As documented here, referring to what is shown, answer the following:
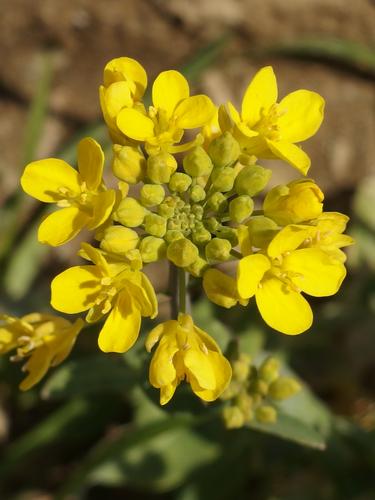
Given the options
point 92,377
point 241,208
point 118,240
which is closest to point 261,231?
point 241,208

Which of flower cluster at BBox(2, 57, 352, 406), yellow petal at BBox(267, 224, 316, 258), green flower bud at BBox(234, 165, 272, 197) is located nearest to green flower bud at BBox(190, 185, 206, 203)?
flower cluster at BBox(2, 57, 352, 406)

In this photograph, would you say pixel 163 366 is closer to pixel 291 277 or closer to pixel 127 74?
pixel 291 277

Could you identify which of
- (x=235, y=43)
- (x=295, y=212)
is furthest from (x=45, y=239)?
(x=235, y=43)

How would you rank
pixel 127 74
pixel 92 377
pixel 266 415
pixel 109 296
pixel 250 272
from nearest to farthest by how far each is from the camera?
pixel 250 272 < pixel 109 296 < pixel 127 74 < pixel 266 415 < pixel 92 377

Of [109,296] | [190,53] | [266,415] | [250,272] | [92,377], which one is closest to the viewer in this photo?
[250,272]

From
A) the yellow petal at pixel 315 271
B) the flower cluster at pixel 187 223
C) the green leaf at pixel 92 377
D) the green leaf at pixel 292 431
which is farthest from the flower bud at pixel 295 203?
the green leaf at pixel 92 377

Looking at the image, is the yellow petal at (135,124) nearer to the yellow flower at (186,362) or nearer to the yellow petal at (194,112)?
the yellow petal at (194,112)

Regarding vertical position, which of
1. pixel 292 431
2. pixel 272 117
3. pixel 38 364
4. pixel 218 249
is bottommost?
pixel 38 364
